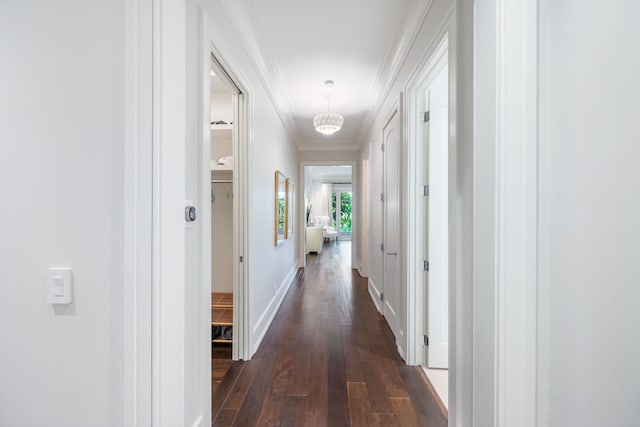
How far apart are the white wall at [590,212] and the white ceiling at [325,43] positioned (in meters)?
1.36

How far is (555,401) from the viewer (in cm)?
86

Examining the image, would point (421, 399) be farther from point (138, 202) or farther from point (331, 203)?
point (331, 203)

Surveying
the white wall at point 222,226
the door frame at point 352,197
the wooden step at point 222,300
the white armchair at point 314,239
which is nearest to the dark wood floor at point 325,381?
the wooden step at point 222,300

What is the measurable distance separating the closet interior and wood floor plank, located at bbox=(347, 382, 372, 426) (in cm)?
126

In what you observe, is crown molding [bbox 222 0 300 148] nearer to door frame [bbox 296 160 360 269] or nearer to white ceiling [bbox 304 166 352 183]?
door frame [bbox 296 160 360 269]

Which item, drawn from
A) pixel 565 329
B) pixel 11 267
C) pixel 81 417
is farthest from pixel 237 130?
pixel 565 329

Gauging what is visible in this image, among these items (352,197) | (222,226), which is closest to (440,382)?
(222,226)

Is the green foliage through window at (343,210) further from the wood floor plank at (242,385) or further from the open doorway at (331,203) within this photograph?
the wood floor plank at (242,385)

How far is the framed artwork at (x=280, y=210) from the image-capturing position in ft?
11.3

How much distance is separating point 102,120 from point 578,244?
57.0 inches

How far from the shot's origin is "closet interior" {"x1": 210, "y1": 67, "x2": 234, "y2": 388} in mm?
2564

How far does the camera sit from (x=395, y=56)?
8.21 feet

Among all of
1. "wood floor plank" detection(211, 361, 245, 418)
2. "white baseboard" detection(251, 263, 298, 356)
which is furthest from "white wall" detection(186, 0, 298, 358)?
"wood floor plank" detection(211, 361, 245, 418)

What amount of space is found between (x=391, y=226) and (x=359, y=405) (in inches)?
68.3
